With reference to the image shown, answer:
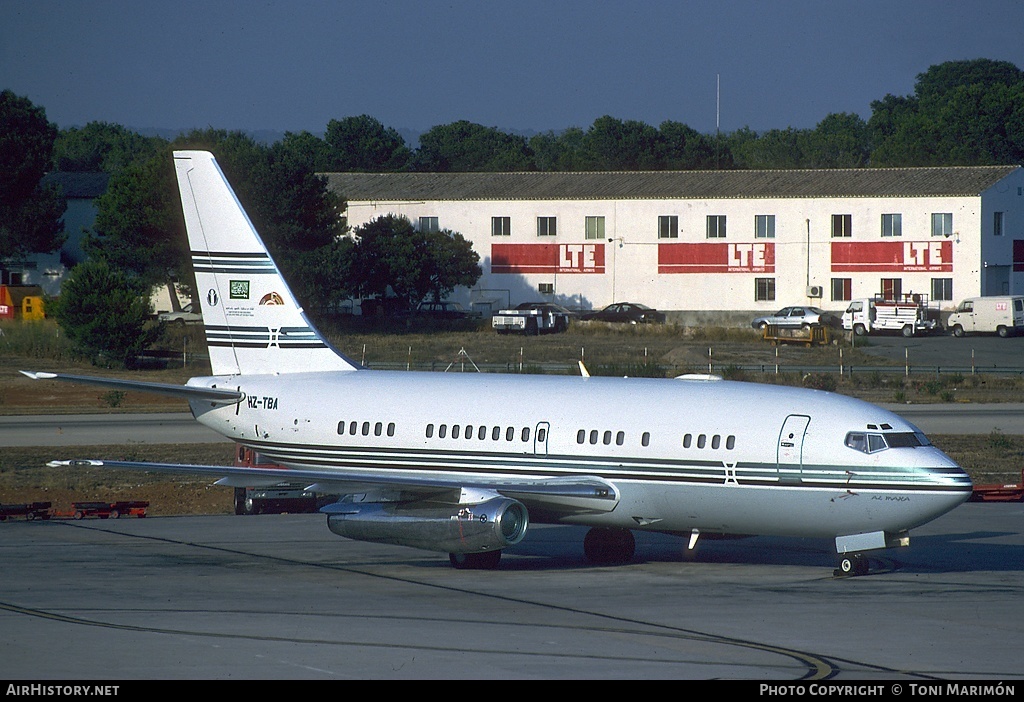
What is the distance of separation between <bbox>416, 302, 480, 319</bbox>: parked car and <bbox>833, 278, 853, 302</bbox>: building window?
31015 millimetres

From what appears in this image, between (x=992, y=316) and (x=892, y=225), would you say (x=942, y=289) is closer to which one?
(x=892, y=225)

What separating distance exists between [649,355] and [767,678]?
2645 inches

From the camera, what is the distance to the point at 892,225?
10644cm

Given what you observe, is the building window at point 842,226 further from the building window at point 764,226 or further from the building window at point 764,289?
the building window at point 764,289

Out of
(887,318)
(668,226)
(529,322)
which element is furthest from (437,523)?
(668,226)

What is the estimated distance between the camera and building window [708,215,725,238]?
362 feet

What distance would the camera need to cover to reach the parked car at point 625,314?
107375mm

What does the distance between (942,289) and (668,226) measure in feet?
76.5

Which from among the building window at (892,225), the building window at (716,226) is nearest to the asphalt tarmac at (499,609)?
the building window at (892,225)

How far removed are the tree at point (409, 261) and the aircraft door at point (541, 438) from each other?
83170 millimetres

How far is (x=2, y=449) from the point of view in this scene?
4869 cm

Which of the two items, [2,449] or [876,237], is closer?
[2,449]

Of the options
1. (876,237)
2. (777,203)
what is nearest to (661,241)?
(777,203)

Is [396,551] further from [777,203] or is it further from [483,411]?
[777,203]
